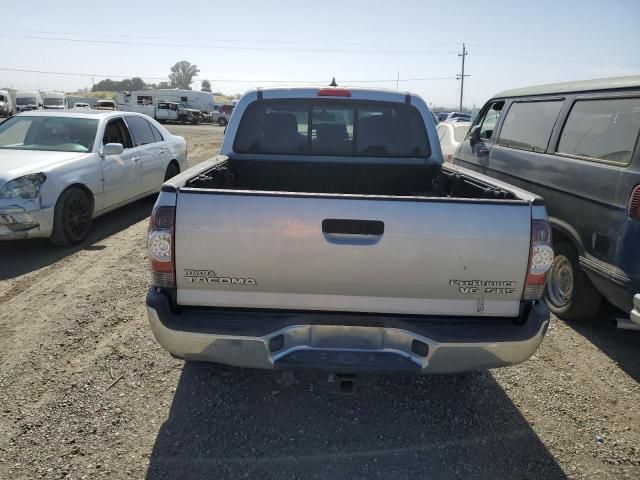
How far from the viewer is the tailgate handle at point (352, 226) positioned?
2.24 metres

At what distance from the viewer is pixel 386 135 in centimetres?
394

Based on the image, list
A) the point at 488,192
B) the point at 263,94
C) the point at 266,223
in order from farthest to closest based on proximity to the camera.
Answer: the point at 263,94, the point at 488,192, the point at 266,223

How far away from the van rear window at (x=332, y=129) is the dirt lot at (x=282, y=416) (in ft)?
6.10

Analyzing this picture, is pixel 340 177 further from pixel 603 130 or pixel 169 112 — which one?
pixel 169 112

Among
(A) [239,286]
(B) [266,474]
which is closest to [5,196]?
(A) [239,286]

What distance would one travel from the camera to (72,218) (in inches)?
231

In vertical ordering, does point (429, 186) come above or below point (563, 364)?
above

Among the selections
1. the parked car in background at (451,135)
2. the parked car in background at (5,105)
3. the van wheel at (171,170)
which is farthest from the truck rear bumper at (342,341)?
the parked car in background at (5,105)

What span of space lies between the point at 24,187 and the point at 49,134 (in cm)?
158

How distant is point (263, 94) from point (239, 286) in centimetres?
207

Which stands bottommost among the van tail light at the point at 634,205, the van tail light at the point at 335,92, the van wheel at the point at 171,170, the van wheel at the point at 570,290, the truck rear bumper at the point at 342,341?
the van wheel at the point at 570,290

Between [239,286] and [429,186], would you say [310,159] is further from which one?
[239,286]

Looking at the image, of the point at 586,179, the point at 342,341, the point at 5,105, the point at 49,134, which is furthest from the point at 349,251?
the point at 5,105

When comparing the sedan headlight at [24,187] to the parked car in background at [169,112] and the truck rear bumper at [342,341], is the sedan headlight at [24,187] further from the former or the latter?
the parked car in background at [169,112]
